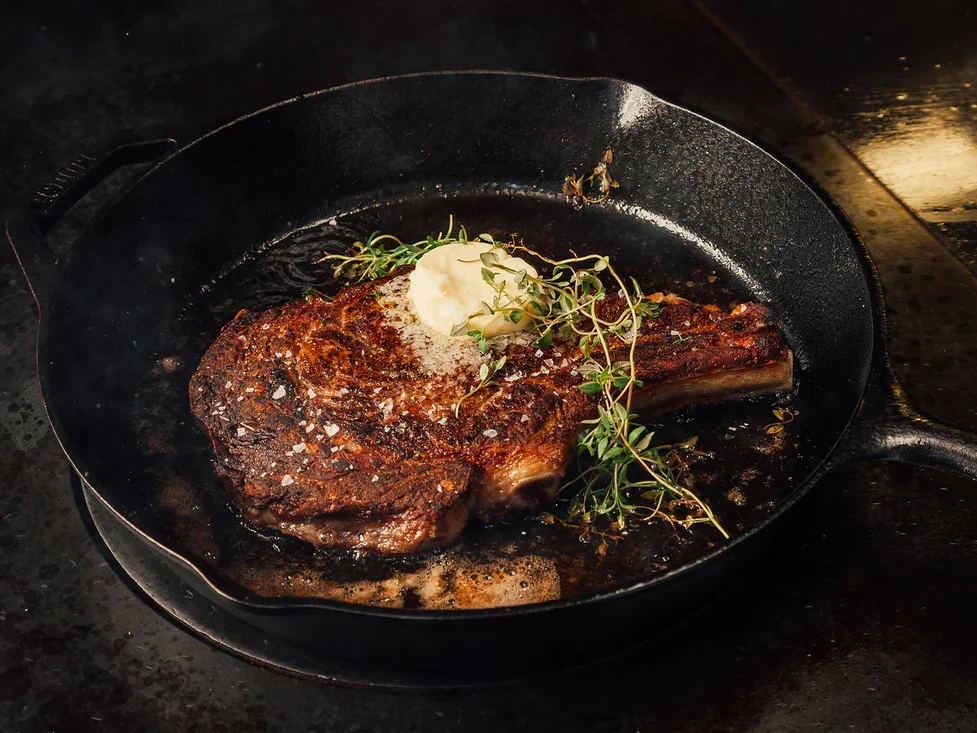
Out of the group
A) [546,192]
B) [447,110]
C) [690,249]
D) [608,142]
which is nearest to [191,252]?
[447,110]

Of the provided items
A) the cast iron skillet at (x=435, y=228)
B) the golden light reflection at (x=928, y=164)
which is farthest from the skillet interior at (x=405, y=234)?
the golden light reflection at (x=928, y=164)

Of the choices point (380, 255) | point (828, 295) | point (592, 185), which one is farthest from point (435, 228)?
point (828, 295)

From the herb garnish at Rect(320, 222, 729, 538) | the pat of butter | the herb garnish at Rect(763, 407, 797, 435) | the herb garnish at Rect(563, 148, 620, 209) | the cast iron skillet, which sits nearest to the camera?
the cast iron skillet

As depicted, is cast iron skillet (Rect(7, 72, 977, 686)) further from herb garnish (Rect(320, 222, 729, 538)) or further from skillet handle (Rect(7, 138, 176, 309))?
herb garnish (Rect(320, 222, 729, 538))

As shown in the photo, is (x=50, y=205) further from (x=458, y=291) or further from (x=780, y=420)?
(x=780, y=420)

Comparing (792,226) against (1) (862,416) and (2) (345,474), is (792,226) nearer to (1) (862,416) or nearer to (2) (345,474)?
(1) (862,416)

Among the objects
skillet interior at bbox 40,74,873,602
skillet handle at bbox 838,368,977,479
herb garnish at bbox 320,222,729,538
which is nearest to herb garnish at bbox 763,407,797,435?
skillet interior at bbox 40,74,873,602

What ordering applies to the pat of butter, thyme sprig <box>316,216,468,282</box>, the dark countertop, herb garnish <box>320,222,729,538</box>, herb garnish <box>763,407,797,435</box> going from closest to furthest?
the dark countertop
herb garnish <box>320,222,729,538</box>
the pat of butter
herb garnish <box>763,407,797,435</box>
thyme sprig <box>316,216,468,282</box>
